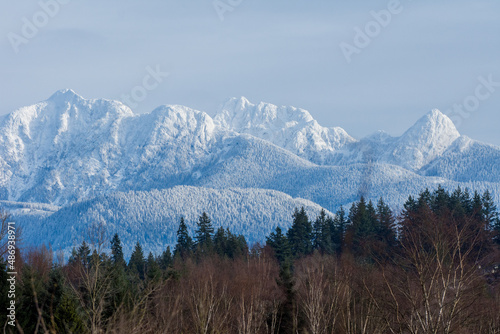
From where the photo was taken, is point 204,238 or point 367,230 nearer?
point 367,230

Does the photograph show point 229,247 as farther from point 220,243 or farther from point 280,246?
point 280,246

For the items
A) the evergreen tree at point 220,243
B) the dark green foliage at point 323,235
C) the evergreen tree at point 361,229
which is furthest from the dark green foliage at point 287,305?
the dark green foliage at point 323,235

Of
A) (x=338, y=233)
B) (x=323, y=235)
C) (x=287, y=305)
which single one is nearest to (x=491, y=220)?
(x=338, y=233)

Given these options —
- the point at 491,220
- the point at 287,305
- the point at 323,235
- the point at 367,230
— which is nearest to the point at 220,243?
the point at 323,235

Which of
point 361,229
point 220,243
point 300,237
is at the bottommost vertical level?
point 220,243

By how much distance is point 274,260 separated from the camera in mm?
61312

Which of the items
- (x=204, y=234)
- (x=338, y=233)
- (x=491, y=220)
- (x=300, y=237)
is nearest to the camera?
(x=491, y=220)

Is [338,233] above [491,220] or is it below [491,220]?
below

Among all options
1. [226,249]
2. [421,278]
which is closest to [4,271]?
[421,278]

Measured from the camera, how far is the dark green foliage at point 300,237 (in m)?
67.0

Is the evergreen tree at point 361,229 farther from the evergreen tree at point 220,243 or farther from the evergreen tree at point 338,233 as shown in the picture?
the evergreen tree at point 220,243

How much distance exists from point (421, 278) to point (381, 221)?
178 ft

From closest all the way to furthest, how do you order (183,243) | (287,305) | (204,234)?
(287,305), (204,234), (183,243)

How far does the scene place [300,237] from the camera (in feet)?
224
